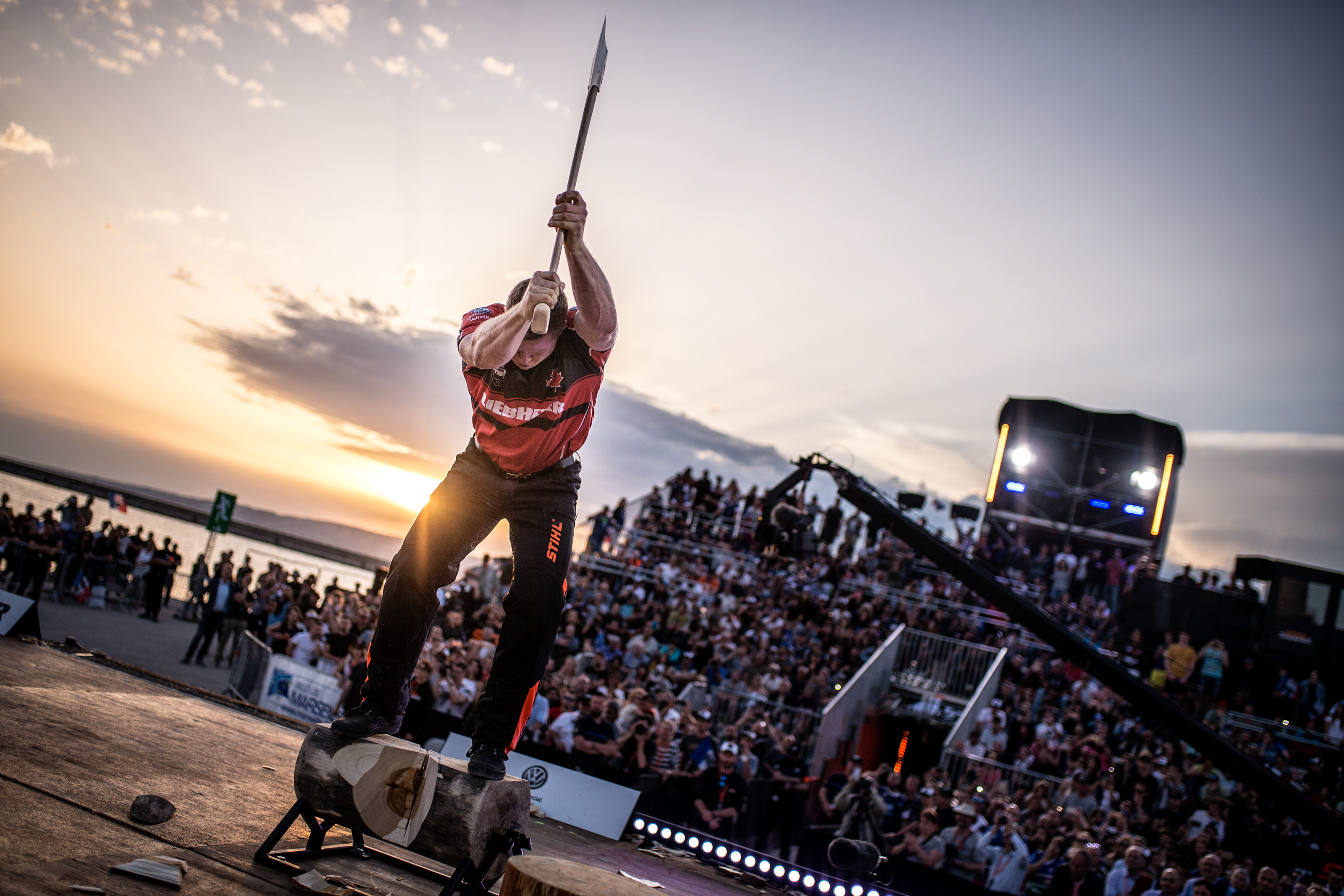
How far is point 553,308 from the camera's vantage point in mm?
3119

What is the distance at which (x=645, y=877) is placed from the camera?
14.7 feet

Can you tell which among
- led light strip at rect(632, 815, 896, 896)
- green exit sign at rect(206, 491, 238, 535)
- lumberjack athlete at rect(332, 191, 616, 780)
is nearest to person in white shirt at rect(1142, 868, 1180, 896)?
led light strip at rect(632, 815, 896, 896)

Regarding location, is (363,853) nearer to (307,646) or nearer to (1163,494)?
(307,646)

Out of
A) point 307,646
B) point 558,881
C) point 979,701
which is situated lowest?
point 307,646

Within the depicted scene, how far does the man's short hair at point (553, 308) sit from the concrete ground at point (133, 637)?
435 inches

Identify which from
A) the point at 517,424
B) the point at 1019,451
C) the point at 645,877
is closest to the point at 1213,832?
the point at 645,877

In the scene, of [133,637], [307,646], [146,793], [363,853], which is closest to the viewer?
[146,793]

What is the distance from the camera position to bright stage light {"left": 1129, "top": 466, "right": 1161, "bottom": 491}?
25594 millimetres

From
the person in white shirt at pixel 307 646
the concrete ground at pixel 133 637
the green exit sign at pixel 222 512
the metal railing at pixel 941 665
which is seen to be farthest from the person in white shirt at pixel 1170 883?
the green exit sign at pixel 222 512

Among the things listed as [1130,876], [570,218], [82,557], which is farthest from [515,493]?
[82,557]

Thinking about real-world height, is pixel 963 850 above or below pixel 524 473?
below

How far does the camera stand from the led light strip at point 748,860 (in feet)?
16.8

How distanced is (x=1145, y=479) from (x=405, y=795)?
2750 cm

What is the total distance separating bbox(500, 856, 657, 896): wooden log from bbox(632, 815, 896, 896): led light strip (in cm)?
317
